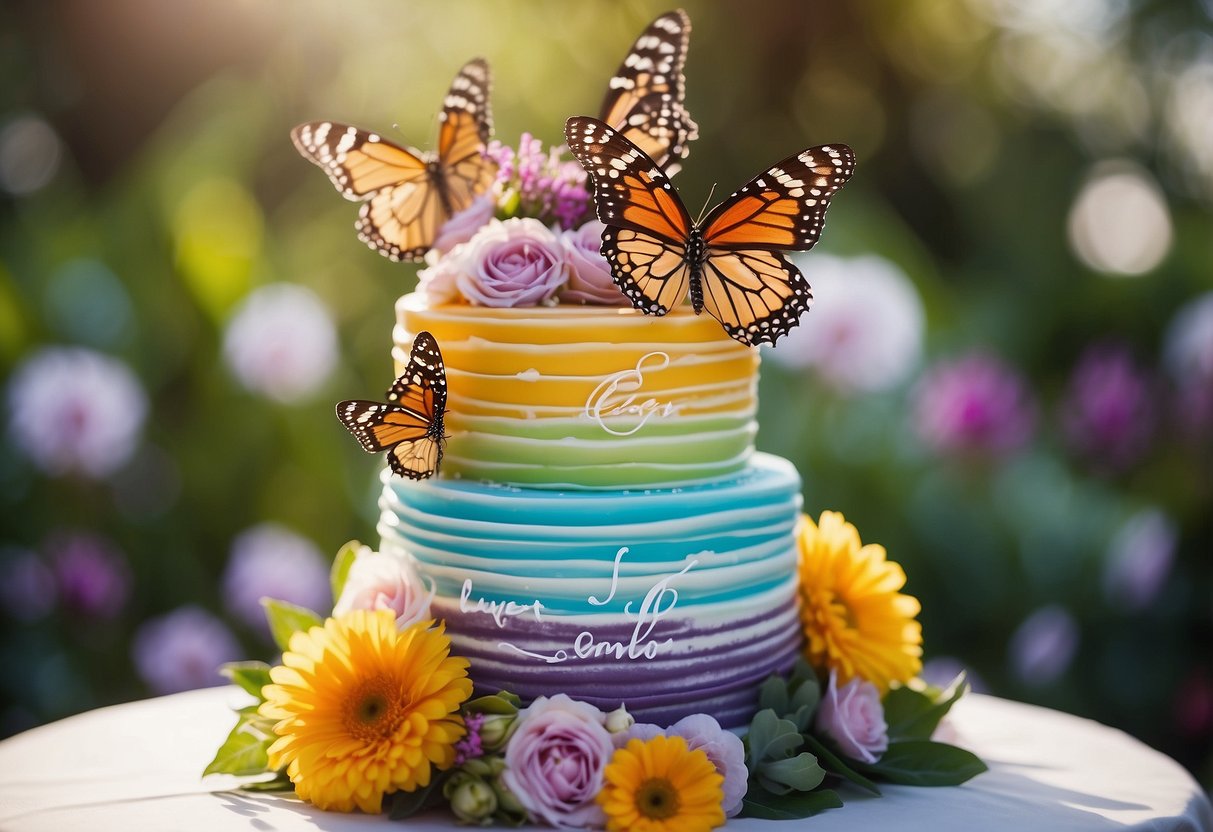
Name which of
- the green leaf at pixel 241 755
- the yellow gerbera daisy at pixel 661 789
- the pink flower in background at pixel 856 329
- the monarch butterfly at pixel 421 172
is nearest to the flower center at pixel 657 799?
the yellow gerbera daisy at pixel 661 789

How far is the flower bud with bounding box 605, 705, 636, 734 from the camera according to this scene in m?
2.19

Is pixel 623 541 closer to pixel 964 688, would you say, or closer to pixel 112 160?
pixel 964 688

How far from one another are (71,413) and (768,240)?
12.4 ft

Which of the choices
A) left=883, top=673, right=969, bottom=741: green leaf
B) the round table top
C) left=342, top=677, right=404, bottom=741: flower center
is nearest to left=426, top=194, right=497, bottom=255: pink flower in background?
left=342, top=677, right=404, bottom=741: flower center

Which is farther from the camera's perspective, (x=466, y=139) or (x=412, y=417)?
(x=466, y=139)

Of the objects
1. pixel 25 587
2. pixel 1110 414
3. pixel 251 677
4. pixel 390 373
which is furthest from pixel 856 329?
pixel 25 587

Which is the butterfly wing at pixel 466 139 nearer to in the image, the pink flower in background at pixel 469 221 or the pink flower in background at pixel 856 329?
the pink flower in background at pixel 469 221

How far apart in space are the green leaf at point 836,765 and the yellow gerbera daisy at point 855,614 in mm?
214

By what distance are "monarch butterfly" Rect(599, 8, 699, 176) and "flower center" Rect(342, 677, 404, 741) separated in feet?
4.14

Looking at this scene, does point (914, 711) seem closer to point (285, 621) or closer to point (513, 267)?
point (513, 267)

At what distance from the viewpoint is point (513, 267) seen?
2.42 metres

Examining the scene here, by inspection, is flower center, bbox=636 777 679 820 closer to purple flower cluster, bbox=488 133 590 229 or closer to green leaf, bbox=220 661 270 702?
green leaf, bbox=220 661 270 702

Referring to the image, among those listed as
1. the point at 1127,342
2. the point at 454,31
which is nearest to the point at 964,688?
the point at 1127,342

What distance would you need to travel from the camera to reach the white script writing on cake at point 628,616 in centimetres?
228
